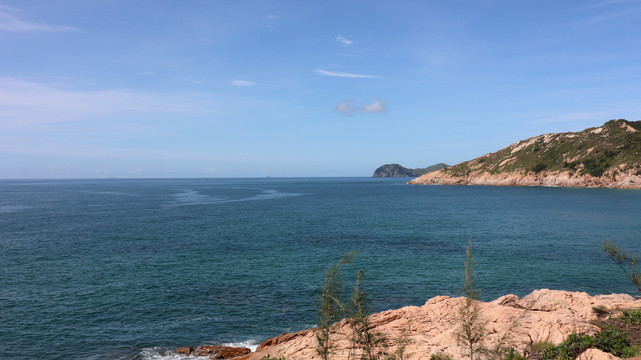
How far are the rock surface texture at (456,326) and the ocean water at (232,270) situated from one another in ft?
26.3

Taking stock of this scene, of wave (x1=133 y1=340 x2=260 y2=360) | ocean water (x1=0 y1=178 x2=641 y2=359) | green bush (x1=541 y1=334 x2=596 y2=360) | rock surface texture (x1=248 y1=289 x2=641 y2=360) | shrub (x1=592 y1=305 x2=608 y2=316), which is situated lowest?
wave (x1=133 y1=340 x2=260 y2=360)

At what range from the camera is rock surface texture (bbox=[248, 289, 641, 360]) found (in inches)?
738

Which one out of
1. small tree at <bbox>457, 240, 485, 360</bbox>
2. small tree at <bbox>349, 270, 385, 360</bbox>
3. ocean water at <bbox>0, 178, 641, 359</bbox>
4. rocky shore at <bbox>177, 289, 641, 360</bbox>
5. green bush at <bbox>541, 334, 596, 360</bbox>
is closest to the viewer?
small tree at <bbox>457, 240, 485, 360</bbox>

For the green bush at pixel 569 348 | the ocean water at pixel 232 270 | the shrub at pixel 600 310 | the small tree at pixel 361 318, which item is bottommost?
the ocean water at pixel 232 270

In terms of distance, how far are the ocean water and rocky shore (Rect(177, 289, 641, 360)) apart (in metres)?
7.29

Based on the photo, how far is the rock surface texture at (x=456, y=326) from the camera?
738 inches

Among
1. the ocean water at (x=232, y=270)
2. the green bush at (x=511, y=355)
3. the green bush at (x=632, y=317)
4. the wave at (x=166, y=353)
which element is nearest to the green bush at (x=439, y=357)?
the green bush at (x=511, y=355)

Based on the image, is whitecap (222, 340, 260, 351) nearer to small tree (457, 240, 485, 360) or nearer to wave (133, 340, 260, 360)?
wave (133, 340, 260, 360)

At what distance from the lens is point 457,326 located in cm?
2031

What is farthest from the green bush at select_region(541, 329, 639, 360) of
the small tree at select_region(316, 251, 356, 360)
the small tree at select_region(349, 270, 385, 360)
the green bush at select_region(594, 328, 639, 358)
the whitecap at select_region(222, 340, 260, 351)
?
the whitecap at select_region(222, 340, 260, 351)

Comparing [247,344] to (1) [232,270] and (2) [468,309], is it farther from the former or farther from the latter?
(1) [232,270]

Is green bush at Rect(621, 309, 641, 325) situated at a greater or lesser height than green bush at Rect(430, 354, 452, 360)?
greater

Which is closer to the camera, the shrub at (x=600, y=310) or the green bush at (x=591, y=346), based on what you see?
the green bush at (x=591, y=346)

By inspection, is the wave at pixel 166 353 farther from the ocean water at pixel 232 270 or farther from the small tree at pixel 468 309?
the small tree at pixel 468 309
